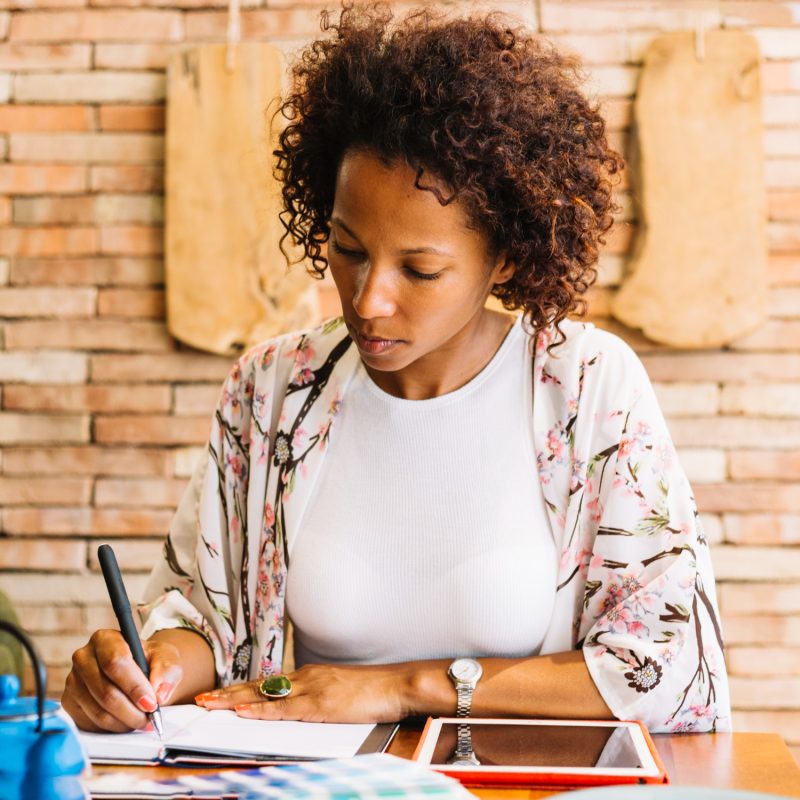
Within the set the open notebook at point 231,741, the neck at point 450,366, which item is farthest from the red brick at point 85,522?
the open notebook at point 231,741

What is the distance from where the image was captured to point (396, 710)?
1.13 m

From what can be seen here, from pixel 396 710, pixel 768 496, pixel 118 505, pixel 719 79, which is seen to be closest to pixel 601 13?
pixel 719 79

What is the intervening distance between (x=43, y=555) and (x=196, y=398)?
52 cm

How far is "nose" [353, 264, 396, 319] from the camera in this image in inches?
48.5

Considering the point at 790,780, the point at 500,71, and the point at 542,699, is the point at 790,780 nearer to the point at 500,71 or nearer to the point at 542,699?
the point at 542,699

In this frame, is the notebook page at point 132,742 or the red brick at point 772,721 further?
the red brick at point 772,721

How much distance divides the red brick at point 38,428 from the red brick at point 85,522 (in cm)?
16

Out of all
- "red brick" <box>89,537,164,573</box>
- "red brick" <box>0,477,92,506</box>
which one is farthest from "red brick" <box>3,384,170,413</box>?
"red brick" <box>89,537,164,573</box>

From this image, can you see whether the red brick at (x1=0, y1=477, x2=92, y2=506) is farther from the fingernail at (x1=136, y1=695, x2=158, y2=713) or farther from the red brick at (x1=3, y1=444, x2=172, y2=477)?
the fingernail at (x1=136, y1=695, x2=158, y2=713)

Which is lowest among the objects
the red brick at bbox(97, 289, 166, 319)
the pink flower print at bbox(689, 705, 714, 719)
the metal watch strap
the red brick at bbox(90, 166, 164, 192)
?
the pink flower print at bbox(689, 705, 714, 719)

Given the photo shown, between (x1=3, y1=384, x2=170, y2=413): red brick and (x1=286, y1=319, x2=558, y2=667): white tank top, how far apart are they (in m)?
1.10

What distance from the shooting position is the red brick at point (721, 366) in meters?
2.34

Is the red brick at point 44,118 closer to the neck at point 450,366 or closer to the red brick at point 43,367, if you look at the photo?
the red brick at point 43,367

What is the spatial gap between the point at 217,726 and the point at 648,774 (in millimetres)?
420
